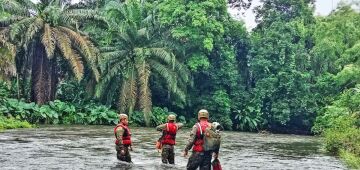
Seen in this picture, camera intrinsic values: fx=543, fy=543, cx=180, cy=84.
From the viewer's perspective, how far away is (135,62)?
33.9 metres

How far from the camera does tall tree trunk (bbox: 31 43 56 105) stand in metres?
31.4

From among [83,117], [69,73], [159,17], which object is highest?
[159,17]

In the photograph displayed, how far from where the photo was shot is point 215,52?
38656 mm

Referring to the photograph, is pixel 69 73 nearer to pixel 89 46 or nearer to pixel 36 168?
pixel 89 46

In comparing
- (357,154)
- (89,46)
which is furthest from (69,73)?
(357,154)

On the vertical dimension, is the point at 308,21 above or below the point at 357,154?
above

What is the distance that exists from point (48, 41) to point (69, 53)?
135cm

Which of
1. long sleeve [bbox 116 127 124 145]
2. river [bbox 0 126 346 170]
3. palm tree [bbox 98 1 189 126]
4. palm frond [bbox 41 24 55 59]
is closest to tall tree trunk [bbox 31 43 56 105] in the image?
palm frond [bbox 41 24 55 59]

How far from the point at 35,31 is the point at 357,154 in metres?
19.7

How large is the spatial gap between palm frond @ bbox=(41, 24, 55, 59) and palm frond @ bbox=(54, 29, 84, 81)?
0.40 metres

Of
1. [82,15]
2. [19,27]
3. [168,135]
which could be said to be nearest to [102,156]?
[168,135]

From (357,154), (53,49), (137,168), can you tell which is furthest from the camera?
(53,49)

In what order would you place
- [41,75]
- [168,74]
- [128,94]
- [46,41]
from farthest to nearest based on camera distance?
[168,74]
[128,94]
[41,75]
[46,41]

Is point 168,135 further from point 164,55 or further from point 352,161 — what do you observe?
point 164,55
